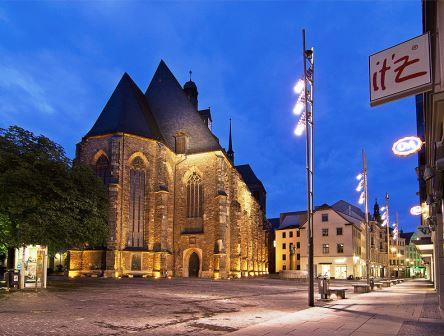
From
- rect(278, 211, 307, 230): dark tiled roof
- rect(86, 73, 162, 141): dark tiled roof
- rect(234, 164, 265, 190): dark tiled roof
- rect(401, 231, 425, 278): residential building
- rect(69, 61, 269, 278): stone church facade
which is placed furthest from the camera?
rect(401, 231, 425, 278): residential building

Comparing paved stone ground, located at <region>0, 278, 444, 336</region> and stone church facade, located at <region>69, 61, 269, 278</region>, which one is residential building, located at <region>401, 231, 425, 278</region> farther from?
paved stone ground, located at <region>0, 278, 444, 336</region>

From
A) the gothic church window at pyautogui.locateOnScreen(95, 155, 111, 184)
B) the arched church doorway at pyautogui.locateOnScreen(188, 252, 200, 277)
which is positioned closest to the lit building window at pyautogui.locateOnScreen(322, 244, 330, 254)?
the arched church doorway at pyautogui.locateOnScreen(188, 252, 200, 277)

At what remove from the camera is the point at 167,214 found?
47.3 m

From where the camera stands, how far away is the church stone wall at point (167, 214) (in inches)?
1690

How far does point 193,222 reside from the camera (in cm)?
4894

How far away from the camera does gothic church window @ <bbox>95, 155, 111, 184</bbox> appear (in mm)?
45000

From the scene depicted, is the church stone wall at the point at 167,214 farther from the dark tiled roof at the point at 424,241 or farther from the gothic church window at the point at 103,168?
the dark tiled roof at the point at 424,241

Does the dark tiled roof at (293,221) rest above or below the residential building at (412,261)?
above

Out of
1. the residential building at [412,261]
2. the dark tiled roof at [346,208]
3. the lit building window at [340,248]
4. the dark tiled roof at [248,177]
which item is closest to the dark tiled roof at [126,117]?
the lit building window at [340,248]

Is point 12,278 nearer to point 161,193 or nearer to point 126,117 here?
point 161,193

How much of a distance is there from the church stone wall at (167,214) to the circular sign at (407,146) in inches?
1431

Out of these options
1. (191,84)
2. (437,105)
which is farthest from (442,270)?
(191,84)

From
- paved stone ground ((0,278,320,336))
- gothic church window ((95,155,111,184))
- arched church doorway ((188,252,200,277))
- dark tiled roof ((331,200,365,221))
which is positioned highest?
gothic church window ((95,155,111,184))

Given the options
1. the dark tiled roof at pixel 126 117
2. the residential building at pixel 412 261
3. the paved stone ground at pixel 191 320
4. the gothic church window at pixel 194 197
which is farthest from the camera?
the residential building at pixel 412 261
